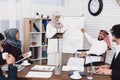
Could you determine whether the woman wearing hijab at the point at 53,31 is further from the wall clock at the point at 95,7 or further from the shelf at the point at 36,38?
the wall clock at the point at 95,7

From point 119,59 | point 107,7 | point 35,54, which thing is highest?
point 107,7

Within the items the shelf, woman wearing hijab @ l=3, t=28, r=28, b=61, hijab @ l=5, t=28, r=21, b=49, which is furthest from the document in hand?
the shelf

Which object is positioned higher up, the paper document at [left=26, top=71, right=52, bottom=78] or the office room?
the office room

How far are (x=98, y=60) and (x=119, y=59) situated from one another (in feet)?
4.95

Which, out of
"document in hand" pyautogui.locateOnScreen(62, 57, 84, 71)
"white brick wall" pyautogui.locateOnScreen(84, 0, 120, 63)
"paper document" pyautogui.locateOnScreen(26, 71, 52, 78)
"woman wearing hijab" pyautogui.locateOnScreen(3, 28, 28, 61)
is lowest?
"paper document" pyautogui.locateOnScreen(26, 71, 52, 78)

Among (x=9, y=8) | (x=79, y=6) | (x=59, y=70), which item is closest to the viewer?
(x=59, y=70)

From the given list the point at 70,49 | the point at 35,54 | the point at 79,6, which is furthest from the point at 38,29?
the point at 79,6

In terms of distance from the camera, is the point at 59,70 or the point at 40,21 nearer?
the point at 59,70

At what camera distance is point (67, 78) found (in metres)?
2.26

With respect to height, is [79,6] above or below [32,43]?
above

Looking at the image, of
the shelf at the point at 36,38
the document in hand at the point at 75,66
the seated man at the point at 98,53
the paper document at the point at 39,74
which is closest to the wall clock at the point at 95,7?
the seated man at the point at 98,53

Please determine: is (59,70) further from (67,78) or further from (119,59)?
(119,59)

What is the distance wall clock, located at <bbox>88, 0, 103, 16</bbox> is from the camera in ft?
15.2

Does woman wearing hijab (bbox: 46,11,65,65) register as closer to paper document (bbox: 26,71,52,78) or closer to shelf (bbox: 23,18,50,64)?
shelf (bbox: 23,18,50,64)
